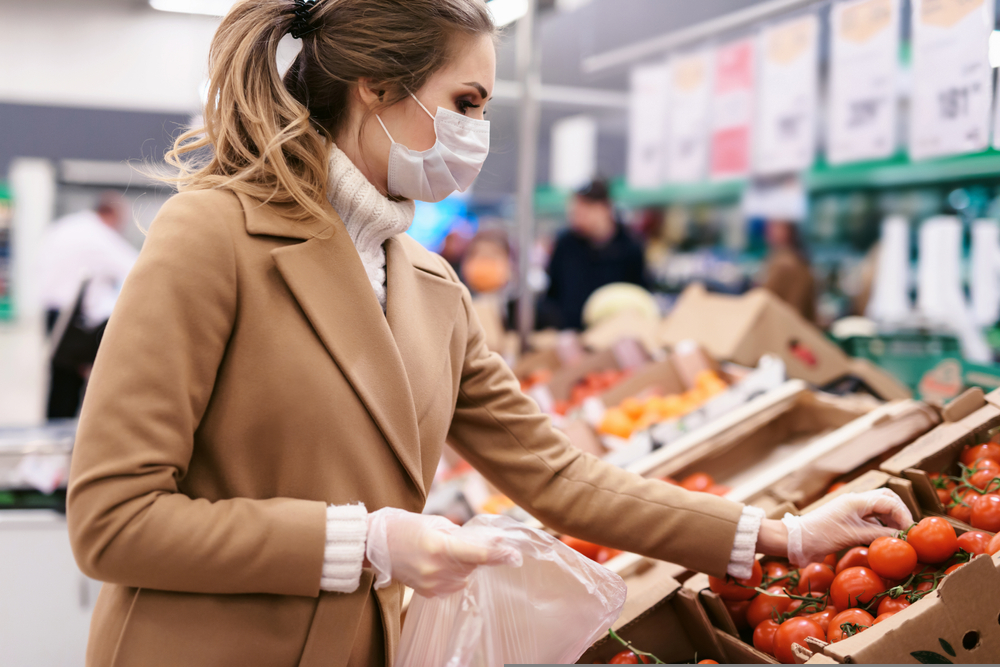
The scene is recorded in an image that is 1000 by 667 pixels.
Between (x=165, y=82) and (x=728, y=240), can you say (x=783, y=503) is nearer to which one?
(x=165, y=82)

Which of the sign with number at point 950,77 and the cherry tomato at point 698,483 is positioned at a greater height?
→ the sign with number at point 950,77

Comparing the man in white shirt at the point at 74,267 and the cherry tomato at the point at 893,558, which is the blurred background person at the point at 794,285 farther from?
the cherry tomato at the point at 893,558

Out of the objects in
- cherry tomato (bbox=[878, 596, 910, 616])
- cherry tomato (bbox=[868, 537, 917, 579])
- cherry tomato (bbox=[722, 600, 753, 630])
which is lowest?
cherry tomato (bbox=[722, 600, 753, 630])

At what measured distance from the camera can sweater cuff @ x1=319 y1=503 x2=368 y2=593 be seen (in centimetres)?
99

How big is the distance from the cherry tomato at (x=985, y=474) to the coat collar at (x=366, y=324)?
97cm

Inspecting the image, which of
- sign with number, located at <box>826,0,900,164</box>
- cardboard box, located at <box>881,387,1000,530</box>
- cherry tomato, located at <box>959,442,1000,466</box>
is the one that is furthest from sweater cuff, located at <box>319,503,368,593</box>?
sign with number, located at <box>826,0,900,164</box>

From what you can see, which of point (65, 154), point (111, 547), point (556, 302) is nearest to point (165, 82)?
point (65, 154)

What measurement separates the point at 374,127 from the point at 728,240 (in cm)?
976

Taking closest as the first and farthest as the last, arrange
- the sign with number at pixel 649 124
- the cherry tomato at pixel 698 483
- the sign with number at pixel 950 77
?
1. the cherry tomato at pixel 698 483
2. the sign with number at pixel 950 77
3. the sign with number at pixel 649 124

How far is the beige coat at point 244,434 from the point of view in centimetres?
93

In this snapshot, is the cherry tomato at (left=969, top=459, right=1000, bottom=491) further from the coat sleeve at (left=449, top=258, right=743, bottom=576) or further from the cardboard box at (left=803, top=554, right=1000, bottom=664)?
the coat sleeve at (left=449, top=258, right=743, bottom=576)

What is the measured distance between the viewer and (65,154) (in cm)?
739

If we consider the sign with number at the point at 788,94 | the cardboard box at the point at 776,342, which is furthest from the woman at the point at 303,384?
the sign with number at the point at 788,94

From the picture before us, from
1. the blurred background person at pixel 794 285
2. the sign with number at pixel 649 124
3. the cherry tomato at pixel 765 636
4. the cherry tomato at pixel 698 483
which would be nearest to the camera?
the cherry tomato at pixel 765 636
